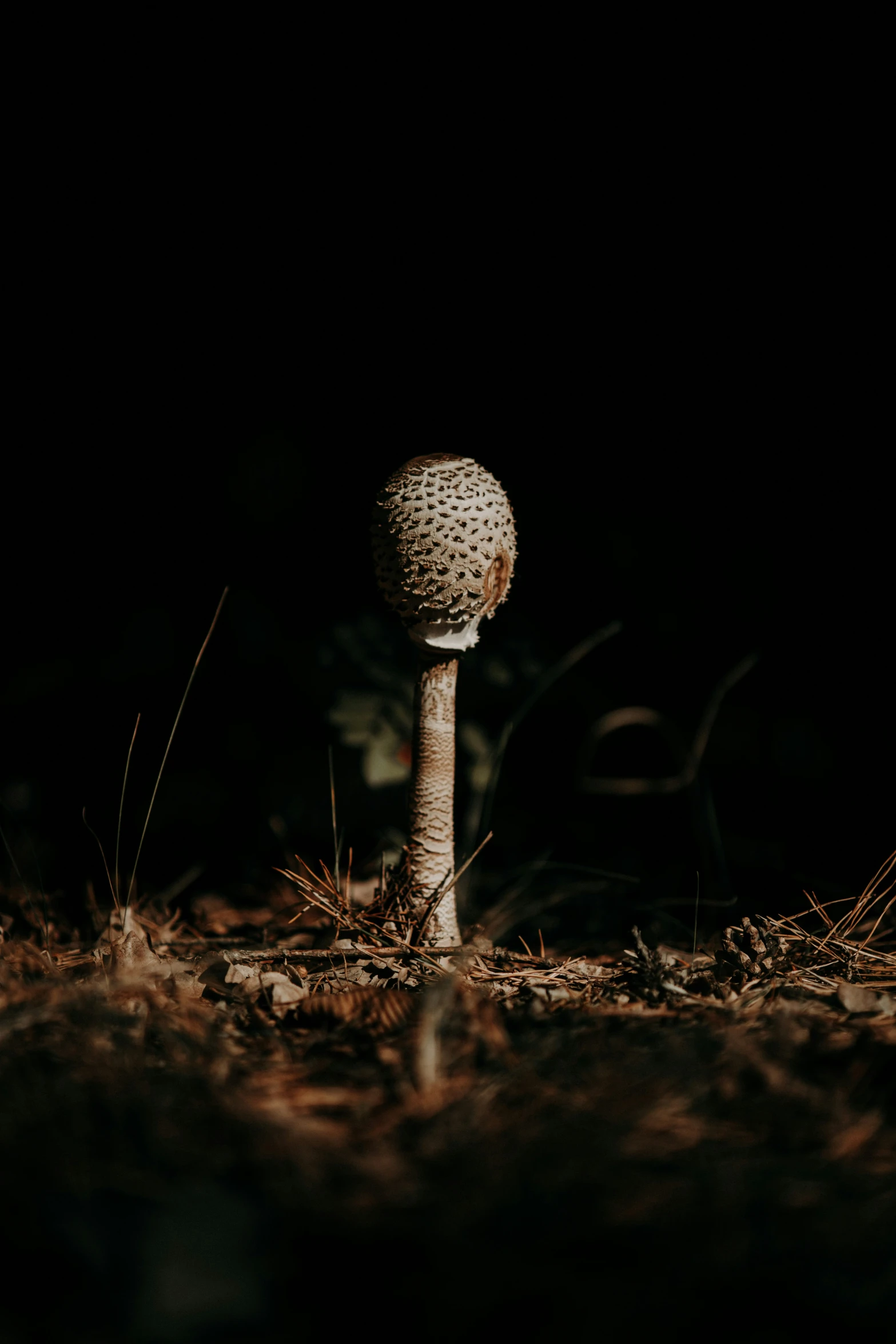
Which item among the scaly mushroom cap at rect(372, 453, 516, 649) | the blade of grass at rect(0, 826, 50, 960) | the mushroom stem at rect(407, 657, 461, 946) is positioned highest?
the scaly mushroom cap at rect(372, 453, 516, 649)

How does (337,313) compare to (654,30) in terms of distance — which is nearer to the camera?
(654,30)

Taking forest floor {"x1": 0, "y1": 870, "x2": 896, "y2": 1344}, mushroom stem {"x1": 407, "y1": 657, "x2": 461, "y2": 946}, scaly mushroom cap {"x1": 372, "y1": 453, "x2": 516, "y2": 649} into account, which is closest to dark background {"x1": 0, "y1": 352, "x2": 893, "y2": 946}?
mushroom stem {"x1": 407, "y1": 657, "x2": 461, "y2": 946}

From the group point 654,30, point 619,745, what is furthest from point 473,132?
point 619,745

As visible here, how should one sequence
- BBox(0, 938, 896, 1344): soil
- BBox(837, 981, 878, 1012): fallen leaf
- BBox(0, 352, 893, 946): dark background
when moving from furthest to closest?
BBox(0, 352, 893, 946): dark background → BBox(837, 981, 878, 1012): fallen leaf → BBox(0, 938, 896, 1344): soil

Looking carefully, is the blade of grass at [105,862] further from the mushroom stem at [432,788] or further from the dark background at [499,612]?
the mushroom stem at [432,788]

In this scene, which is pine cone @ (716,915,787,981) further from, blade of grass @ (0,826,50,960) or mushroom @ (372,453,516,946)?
blade of grass @ (0,826,50,960)

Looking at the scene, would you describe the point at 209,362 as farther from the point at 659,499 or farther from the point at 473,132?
the point at 659,499
